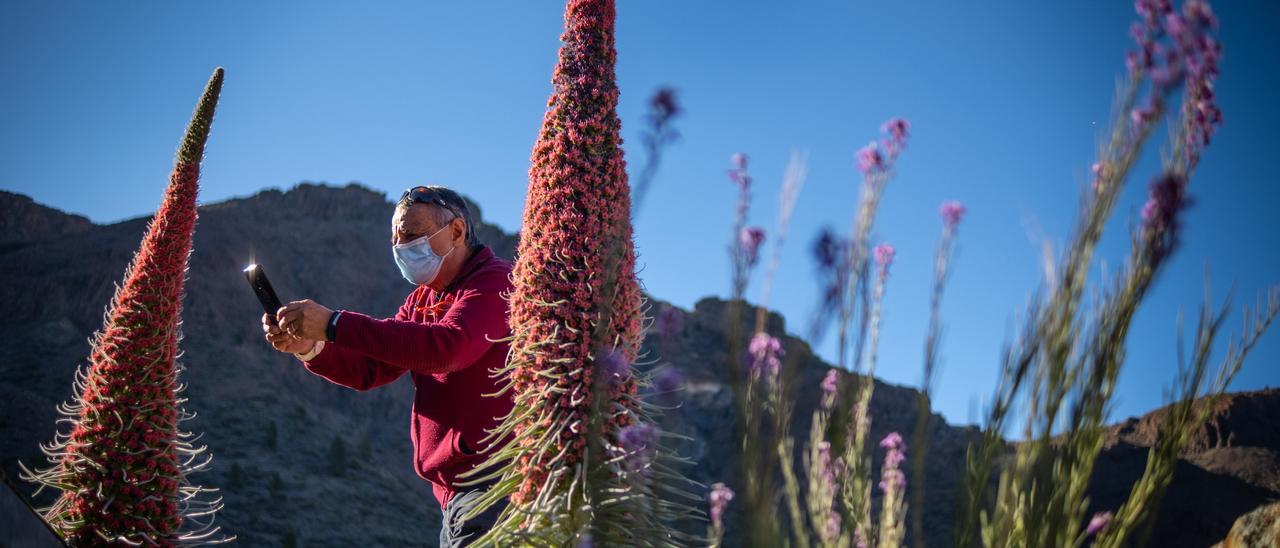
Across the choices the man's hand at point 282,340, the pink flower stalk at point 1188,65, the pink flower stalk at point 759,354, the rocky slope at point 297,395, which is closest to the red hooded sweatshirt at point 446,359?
the man's hand at point 282,340

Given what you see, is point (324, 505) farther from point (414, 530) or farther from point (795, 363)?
point (795, 363)

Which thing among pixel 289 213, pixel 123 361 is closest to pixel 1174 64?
pixel 123 361

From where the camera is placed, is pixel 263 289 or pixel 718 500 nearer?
pixel 263 289

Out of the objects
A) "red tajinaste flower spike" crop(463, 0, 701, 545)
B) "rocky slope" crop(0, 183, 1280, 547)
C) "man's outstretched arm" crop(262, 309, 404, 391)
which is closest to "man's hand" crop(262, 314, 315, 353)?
"man's outstretched arm" crop(262, 309, 404, 391)

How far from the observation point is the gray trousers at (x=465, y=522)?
2643 millimetres

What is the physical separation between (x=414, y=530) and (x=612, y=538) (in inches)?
746

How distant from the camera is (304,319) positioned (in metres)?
2.54

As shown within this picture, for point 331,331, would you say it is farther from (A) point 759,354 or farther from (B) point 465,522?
(A) point 759,354

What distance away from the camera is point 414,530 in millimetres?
19703

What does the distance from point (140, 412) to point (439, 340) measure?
69.0 inches

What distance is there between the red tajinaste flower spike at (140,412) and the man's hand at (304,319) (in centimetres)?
128

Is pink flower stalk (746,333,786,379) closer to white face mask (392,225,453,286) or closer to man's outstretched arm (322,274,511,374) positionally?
man's outstretched arm (322,274,511,374)

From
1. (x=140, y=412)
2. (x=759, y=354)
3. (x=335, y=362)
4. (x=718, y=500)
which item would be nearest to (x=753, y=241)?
(x=759, y=354)

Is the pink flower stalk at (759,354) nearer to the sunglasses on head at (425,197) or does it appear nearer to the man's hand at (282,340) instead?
the sunglasses on head at (425,197)
